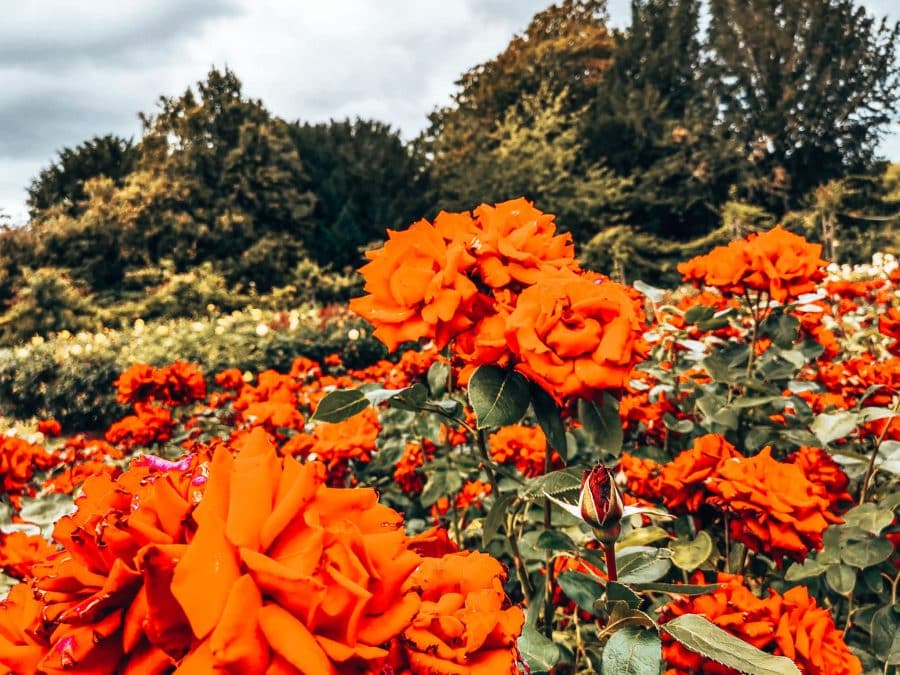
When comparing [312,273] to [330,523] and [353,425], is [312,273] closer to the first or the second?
[353,425]

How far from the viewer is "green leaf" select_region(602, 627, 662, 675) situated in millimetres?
595

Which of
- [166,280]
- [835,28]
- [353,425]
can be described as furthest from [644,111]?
[353,425]

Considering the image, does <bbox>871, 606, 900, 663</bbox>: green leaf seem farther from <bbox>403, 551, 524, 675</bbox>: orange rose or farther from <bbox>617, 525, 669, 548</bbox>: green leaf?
<bbox>403, 551, 524, 675</bbox>: orange rose

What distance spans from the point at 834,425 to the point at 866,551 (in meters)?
0.26

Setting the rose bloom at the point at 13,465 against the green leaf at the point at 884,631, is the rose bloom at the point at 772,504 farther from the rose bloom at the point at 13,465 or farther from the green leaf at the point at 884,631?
the rose bloom at the point at 13,465

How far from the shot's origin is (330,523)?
46 cm

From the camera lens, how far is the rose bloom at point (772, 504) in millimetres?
972

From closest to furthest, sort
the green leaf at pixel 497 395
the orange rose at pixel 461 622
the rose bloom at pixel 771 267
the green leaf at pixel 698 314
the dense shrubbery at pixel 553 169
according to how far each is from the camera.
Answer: the orange rose at pixel 461 622, the green leaf at pixel 497 395, the rose bloom at pixel 771 267, the green leaf at pixel 698 314, the dense shrubbery at pixel 553 169

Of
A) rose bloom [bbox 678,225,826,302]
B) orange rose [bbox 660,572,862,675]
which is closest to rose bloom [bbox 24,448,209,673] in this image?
orange rose [bbox 660,572,862,675]

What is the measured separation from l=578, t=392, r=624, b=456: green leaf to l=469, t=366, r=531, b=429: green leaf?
→ 4.1 inches

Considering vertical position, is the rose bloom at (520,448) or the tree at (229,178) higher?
the tree at (229,178)

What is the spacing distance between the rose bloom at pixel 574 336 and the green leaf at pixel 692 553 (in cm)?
42

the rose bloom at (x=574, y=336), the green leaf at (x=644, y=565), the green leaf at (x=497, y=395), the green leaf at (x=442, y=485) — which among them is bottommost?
the green leaf at (x=442, y=485)

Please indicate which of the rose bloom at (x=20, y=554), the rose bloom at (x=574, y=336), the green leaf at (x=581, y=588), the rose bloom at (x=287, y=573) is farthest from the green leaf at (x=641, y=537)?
the rose bloom at (x=20, y=554)
